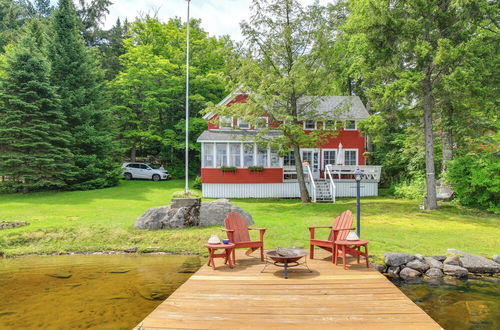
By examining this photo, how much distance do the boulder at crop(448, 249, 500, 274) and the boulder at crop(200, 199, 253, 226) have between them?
610 cm

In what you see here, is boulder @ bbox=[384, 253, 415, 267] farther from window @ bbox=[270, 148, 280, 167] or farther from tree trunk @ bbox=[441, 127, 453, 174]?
window @ bbox=[270, 148, 280, 167]

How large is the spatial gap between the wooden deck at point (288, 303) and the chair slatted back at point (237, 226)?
Result: 0.90m

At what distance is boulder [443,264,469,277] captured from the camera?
696 cm

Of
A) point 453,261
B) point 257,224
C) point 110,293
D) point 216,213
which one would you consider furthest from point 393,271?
point 216,213

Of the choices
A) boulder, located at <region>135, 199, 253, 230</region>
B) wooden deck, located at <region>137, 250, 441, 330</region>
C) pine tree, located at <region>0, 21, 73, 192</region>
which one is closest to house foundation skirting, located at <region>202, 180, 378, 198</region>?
boulder, located at <region>135, 199, 253, 230</region>

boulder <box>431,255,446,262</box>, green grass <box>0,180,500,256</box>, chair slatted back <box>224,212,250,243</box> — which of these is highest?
chair slatted back <box>224,212,250,243</box>

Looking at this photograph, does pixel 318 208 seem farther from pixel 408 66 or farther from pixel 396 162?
pixel 396 162

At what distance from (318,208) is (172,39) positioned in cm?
2238

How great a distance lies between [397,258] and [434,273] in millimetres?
766

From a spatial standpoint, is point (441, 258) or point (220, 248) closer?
point (220, 248)

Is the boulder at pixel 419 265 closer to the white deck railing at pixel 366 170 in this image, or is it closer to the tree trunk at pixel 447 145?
the tree trunk at pixel 447 145

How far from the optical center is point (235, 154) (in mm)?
19984

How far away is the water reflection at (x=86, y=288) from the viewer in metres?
4.96

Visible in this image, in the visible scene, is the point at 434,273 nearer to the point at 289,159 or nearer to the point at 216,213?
the point at 216,213
